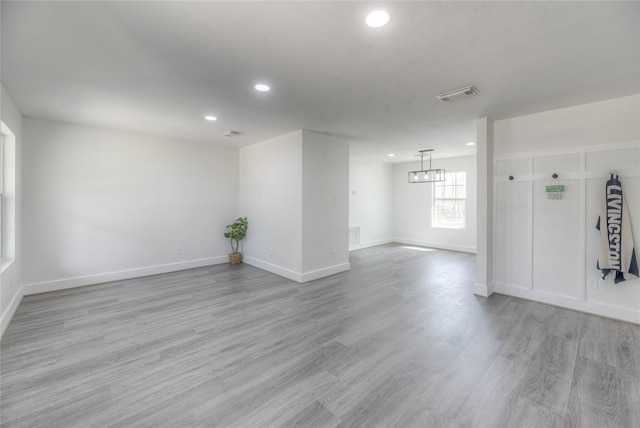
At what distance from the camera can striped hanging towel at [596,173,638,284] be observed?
3.03 meters

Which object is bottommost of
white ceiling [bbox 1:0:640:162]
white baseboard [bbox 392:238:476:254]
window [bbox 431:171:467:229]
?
white baseboard [bbox 392:238:476:254]

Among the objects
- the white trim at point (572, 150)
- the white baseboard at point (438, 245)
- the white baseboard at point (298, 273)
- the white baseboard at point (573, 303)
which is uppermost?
the white trim at point (572, 150)

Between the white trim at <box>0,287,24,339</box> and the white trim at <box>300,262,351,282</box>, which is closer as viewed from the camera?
the white trim at <box>0,287,24,339</box>

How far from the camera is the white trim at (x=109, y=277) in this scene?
404 centimetres

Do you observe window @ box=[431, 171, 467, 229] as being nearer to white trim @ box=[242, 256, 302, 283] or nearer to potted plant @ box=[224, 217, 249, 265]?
white trim @ box=[242, 256, 302, 283]

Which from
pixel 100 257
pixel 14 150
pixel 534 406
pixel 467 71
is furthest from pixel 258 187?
pixel 534 406

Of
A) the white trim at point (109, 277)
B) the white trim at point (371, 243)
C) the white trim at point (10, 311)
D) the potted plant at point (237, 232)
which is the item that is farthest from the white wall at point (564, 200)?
the white trim at point (10, 311)

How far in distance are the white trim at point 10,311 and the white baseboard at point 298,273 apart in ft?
11.2

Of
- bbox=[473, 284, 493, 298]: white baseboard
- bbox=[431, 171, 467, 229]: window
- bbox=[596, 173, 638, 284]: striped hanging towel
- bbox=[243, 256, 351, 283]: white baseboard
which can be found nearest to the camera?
bbox=[596, 173, 638, 284]: striped hanging towel

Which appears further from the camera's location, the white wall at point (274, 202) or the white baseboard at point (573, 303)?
the white wall at point (274, 202)

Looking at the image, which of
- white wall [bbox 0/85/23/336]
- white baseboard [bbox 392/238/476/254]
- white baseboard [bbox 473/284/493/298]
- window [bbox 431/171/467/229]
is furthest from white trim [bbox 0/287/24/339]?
window [bbox 431/171/467/229]

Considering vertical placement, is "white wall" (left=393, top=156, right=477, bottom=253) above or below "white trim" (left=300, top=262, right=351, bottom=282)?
above

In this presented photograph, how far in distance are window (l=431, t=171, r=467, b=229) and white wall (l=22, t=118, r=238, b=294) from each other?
5838mm

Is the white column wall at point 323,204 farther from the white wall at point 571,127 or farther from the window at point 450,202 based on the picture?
the window at point 450,202
